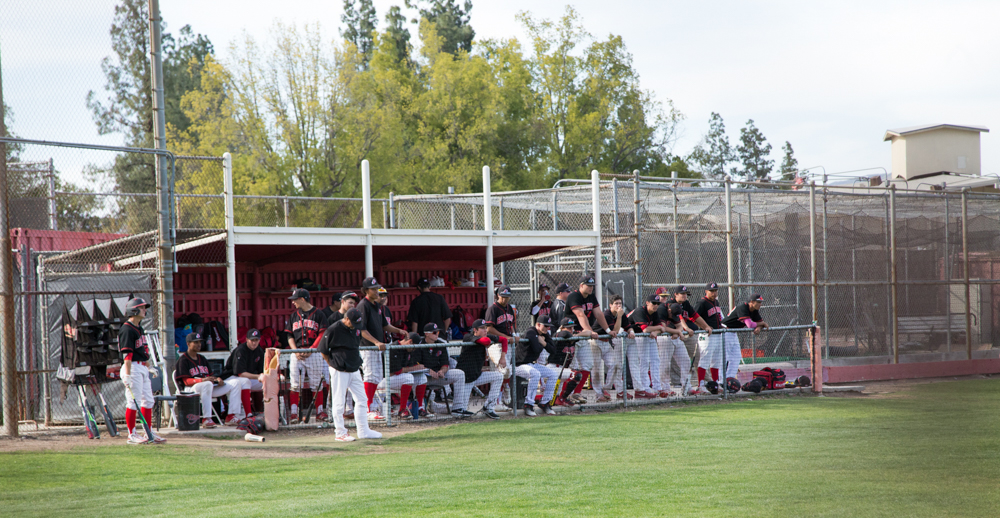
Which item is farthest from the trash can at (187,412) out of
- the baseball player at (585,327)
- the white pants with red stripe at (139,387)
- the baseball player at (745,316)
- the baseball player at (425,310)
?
the baseball player at (745,316)

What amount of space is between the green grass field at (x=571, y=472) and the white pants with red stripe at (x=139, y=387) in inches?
28.9

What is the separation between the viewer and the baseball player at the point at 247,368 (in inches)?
437

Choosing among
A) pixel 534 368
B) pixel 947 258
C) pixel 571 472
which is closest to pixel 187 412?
pixel 534 368

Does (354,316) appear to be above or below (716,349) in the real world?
above

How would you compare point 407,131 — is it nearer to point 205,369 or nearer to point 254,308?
point 254,308

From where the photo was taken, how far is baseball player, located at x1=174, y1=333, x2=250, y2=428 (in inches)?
425

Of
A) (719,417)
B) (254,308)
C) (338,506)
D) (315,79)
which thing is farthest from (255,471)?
(315,79)

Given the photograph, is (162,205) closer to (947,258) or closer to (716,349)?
(716,349)

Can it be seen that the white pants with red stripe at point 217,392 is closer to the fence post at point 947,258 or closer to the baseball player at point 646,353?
the baseball player at point 646,353

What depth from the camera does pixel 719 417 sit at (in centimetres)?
1128

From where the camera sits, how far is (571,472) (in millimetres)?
7457

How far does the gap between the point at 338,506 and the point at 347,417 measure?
5.92 m

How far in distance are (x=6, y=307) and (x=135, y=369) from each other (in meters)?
1.85

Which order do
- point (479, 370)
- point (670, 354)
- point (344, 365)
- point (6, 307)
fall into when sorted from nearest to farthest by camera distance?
point (344, 365) < point (6, 307) < point (479, 370) < point (670, 354)
